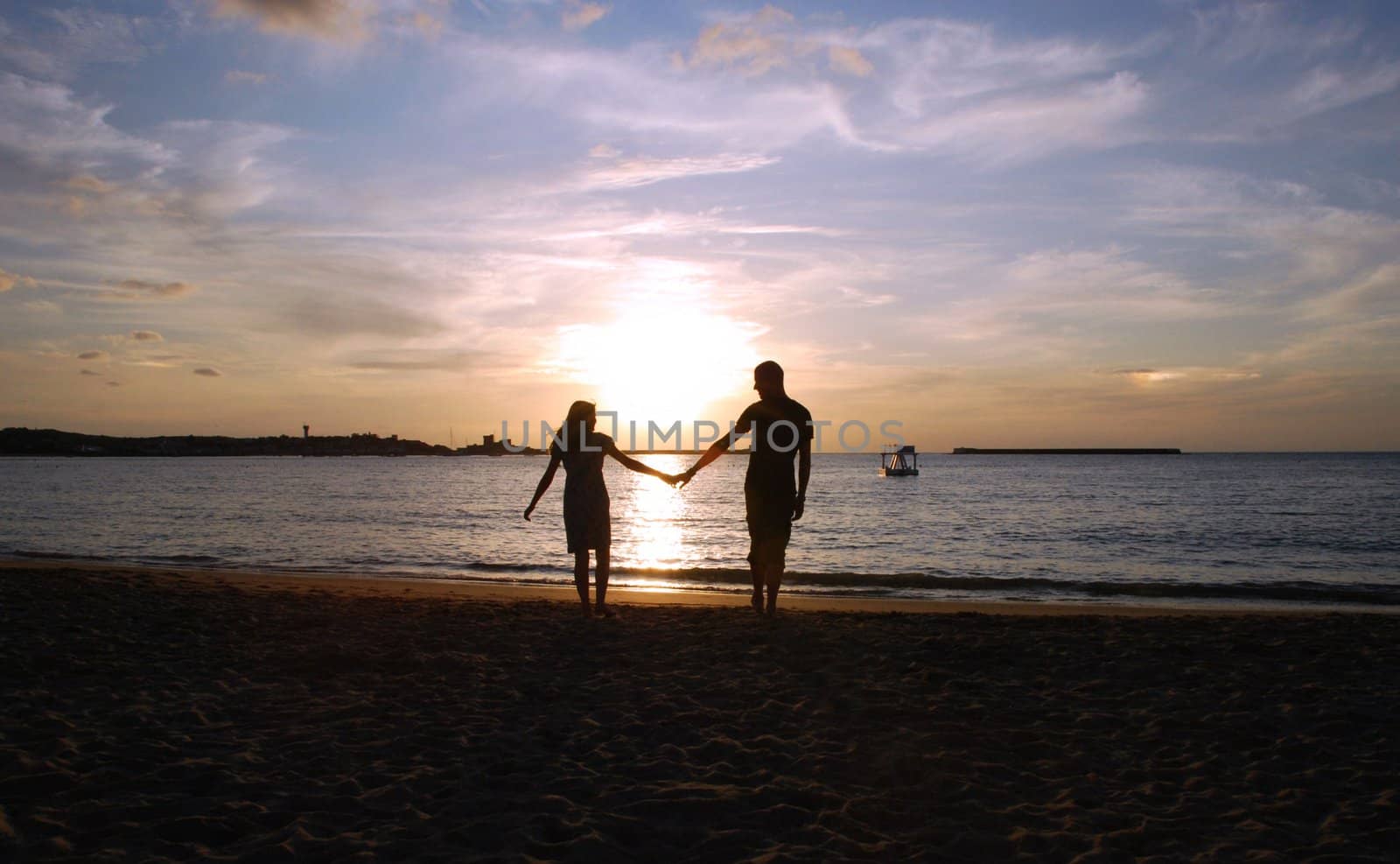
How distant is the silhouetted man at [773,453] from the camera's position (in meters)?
7.97

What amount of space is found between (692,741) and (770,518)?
11.3 ft

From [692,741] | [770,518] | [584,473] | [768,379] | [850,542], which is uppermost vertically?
[768,379]

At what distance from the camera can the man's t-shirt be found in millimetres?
7992

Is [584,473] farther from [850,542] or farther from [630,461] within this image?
[850,542]

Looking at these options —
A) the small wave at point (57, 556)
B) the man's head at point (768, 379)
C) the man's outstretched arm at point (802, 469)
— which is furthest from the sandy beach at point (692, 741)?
the small wave at point (57, 556)

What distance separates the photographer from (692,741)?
4887 millimetres

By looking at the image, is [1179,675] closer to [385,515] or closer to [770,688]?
[770,688]

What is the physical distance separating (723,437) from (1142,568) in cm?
1408

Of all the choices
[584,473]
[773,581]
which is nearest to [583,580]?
[584,473]

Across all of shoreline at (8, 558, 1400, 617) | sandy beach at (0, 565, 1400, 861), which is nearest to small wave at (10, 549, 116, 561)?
shoreline at (8, 558, 1400, 617)

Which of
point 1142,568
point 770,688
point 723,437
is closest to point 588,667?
point 770,688

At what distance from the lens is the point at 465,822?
3672 mm

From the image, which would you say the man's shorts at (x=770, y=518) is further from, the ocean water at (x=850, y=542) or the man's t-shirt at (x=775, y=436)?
the ocean water at (x=850, y=542)

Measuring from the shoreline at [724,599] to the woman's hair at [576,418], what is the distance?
3275 mm
